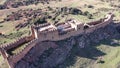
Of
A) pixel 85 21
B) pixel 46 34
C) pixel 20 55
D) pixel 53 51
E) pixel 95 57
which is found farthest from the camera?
pixel 85 21

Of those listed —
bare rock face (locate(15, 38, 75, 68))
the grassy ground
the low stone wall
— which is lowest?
the grassy ground

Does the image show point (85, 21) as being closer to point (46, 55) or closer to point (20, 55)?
point (46, 55)

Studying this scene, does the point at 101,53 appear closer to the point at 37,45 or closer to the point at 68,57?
the point at 68,57

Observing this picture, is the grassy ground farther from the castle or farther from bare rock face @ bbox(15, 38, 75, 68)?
the castle

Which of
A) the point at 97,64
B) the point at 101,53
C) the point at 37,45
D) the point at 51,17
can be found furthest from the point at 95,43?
the point at 51,17

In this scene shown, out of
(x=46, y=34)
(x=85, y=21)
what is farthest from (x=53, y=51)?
(x=85, y=21)

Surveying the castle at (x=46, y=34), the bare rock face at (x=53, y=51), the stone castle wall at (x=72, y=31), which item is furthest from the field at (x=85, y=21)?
the castle at (x=46, y=34)

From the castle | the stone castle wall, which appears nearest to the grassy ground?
the stone castle wall
